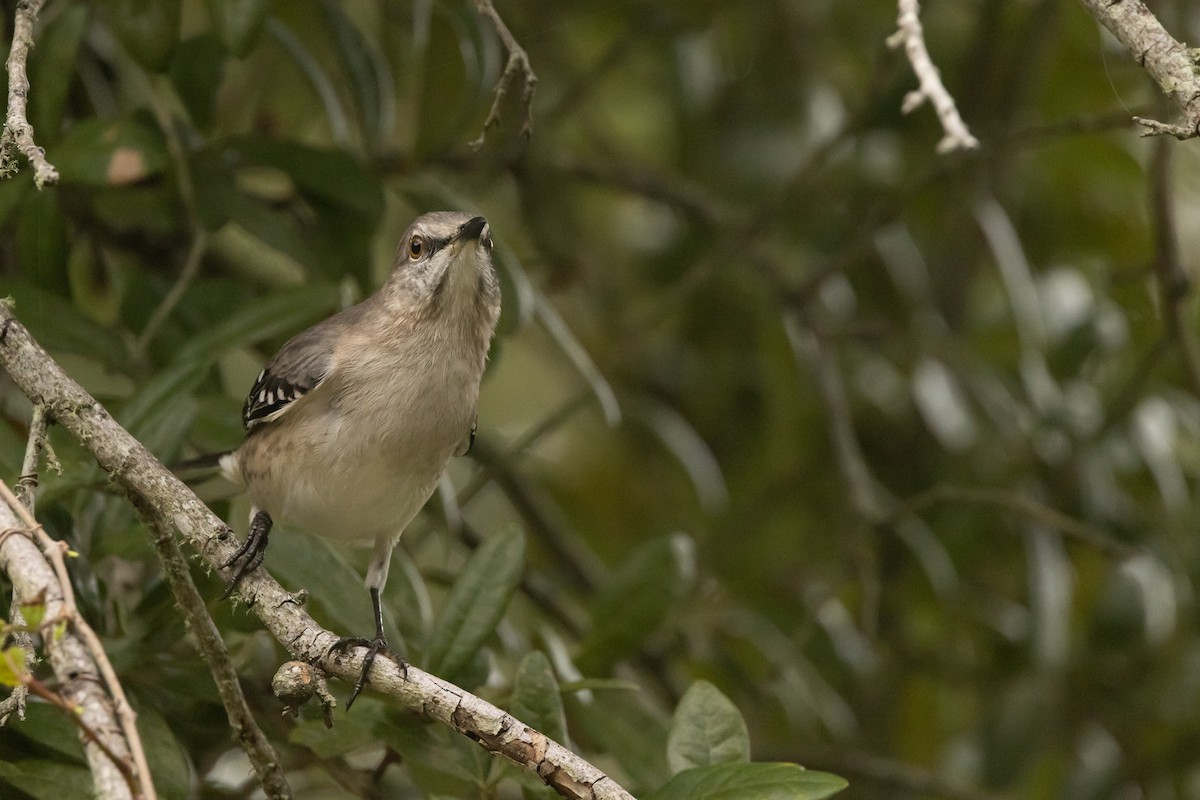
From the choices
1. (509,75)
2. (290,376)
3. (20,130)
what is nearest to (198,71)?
(290,376)

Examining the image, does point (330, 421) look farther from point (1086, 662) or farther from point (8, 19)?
point (1086, 662)

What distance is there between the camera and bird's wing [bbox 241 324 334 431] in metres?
3.44

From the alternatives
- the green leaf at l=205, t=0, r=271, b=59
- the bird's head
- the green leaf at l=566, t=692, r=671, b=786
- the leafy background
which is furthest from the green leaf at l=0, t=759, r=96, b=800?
the green leaf at l=205, t=0, r=271, b=59

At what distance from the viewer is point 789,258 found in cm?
587

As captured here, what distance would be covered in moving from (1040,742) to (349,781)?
8.86 feet

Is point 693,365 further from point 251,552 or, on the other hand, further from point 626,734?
point 251,552

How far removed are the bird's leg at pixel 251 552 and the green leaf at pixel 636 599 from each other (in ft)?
3.38

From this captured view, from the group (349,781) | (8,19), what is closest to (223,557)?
(349,781)

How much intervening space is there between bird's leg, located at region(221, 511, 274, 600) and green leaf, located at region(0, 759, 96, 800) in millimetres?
468

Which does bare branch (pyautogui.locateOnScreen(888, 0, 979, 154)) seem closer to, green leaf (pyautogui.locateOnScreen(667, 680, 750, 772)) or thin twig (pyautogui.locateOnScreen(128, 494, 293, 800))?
green leaf (pyautogui.locateOnScreen(667, 680, 750, 772))

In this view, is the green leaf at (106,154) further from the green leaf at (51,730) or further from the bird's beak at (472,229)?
the green leaf at (51,730)

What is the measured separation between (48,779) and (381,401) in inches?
47.5

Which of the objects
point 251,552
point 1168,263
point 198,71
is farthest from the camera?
point 1168,263

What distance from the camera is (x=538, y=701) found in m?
2.73
